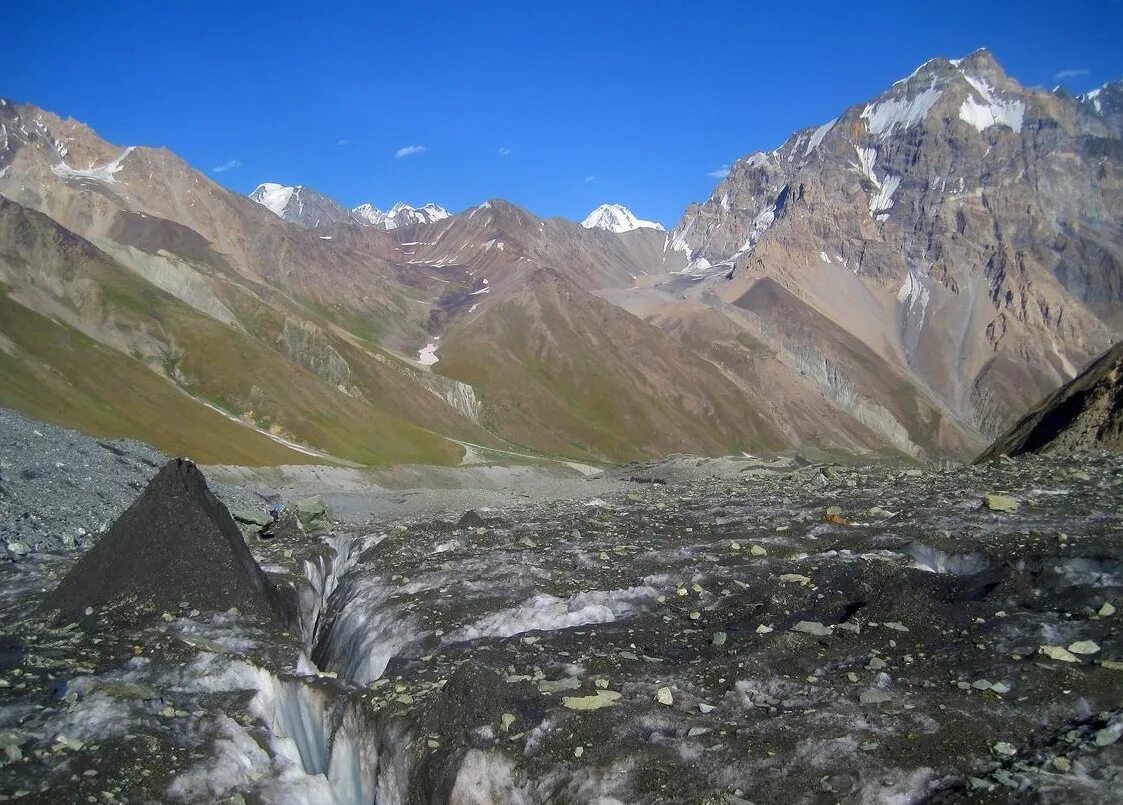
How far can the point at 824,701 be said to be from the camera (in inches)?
516

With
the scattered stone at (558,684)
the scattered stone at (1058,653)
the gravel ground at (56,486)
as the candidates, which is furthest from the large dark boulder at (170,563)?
the scattered stone at (1058,653)

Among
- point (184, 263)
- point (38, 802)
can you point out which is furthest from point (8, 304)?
point (38, 802)

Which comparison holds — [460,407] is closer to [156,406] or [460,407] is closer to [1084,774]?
[156,406]

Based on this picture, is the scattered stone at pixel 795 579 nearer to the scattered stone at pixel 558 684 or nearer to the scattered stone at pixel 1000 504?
the scattered stone at pixel 558 684

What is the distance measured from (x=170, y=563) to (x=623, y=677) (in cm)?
1254

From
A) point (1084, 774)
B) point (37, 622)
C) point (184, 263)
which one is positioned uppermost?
point (184, 263)

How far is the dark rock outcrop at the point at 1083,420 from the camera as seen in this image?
133 feet

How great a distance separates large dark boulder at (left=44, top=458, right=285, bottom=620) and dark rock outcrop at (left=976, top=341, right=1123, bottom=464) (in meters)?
38.9

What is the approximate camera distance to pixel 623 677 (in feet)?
49.0

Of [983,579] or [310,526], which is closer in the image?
[983,579]

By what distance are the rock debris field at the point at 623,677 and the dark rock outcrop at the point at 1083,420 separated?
17.3 metres

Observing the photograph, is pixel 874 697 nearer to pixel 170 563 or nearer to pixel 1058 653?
pixel 1058 653

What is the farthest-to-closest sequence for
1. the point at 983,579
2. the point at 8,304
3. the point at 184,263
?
the point at 184,263, the point at 8,304, the point at 983,579

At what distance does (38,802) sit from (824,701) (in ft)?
38.3
